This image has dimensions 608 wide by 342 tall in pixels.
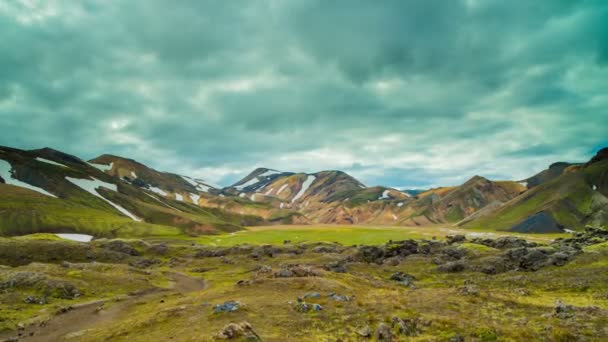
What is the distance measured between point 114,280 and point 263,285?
4032 cm

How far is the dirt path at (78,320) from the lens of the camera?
3881 cm

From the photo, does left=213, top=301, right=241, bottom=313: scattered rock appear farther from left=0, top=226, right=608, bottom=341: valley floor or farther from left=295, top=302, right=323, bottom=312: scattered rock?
left=295, top=302, right=323, bottom=312: scattered rock

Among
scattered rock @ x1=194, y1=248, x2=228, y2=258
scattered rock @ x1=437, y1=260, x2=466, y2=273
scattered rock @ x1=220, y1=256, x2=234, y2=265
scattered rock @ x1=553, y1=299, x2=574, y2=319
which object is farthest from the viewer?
scattered rock @ x1=194, y1=248, x2=228, y2=258

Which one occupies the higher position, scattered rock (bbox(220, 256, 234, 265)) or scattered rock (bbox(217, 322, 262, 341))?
scattered rock (bbox(217, 322, 262, 341))

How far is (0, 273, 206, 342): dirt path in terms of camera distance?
3881 cm

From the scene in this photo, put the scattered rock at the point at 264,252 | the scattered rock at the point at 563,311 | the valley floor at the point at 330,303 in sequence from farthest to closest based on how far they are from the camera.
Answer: the scattered rock at the point at 264,252 → the scattered rock at the point at 563,311 → the valley floor at the point at 330,303

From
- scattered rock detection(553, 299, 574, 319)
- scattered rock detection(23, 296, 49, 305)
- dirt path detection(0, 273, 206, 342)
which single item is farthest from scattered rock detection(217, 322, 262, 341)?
scattered rock detection(23, 296, 49, 305)

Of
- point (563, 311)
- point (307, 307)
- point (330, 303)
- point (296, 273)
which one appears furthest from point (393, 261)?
point (563, 311)

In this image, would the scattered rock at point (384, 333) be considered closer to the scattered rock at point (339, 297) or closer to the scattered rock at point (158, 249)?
the scattered rock at point (339, 297)

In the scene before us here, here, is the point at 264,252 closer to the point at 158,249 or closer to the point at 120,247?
the point at 158,249

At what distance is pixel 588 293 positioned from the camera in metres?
45.7

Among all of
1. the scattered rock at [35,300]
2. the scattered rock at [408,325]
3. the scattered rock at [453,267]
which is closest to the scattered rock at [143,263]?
the scattered rock at [35,300]

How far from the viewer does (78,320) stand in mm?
46062

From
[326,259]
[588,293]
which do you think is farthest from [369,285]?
[326,259]
